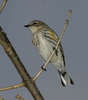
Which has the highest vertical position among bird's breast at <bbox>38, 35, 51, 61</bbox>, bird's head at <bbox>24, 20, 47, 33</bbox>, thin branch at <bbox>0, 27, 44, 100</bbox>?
thin branch at <bbox>0, 27, 44, 100</bbox>

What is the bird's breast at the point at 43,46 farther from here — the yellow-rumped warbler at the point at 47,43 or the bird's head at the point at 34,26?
the bird's head at the point at 34,26

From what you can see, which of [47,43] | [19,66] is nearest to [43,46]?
[47,43]

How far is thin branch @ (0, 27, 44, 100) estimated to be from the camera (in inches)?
73.5

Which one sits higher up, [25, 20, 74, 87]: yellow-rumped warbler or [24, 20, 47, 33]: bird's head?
[24, 20, 47, 33]: bird's head

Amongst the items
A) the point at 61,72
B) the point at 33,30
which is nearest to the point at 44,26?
the point at 33,30

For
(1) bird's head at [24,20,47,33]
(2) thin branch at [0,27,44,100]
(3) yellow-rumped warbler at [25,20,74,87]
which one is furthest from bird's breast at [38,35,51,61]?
(2) thin branch at [0,27,44,100]

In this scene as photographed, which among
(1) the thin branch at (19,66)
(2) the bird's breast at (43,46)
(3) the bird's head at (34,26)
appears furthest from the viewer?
(3) the bird's head at (34,26)

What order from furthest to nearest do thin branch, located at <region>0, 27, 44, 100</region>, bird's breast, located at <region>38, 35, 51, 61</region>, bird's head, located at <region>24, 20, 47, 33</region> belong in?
1. bird's head, located at <region>24, 20, 47, 33</region>
2. bird's breast, located at <region>38, 35, 51, 61</region>
3. thin branch, located at <region>0, 27, 44, 100</region>

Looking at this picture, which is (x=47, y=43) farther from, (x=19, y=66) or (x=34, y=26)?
(x=19, y=66)

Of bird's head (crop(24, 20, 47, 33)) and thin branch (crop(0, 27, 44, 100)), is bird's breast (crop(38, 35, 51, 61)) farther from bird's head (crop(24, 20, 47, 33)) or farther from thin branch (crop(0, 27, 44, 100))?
thin branch (crop(0, 27, 44, 100))

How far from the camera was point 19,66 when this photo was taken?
1957mm

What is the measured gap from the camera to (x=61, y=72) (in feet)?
26.4

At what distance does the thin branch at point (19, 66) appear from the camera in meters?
1.87

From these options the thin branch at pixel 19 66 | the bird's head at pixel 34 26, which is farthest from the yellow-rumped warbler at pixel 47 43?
the thin branch at pixel 19 66
